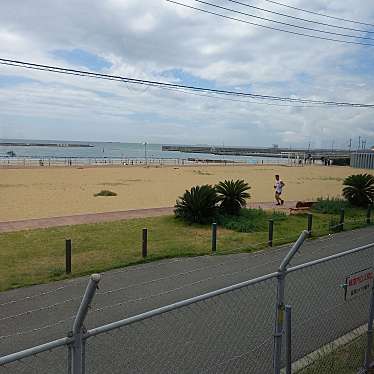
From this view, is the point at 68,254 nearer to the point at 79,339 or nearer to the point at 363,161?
the point at 79,339

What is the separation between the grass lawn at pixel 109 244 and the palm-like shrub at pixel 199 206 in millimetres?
527

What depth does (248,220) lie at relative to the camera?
1678cm

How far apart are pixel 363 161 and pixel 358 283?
279 ft

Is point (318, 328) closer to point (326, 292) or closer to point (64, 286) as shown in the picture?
point (326, 292)

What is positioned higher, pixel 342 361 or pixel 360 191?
pixel 360 191

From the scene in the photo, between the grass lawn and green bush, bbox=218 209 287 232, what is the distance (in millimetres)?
360

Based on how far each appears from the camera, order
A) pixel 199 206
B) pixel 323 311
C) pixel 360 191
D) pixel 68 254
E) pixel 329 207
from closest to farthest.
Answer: pixel 323 311
pixel 68 254
pixel 199 206
pixel 329 207
pixel 360 191

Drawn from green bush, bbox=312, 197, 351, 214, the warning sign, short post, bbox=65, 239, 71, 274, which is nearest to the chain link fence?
the warning sign

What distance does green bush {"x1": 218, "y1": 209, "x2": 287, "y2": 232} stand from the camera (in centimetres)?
1555

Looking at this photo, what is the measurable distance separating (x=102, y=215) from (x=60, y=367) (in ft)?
44.9

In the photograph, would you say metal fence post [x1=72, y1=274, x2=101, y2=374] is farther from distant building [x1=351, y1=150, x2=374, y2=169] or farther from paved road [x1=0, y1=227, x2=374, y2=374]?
distant building [x1=351, y1=150, x2=374, y2=169]

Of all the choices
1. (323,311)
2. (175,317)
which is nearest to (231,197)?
(323,311)

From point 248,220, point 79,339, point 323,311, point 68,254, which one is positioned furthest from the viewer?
point 248,220

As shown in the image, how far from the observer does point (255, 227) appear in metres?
15.7
